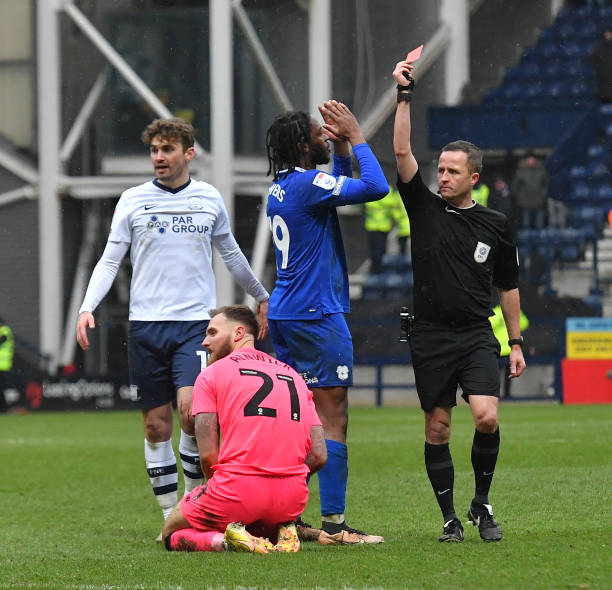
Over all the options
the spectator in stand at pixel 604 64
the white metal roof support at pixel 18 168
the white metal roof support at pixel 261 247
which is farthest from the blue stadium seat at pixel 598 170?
the white metal roof support at pixel 18 168

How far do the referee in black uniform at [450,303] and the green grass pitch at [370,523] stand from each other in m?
0.47

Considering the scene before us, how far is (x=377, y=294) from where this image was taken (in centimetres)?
2538

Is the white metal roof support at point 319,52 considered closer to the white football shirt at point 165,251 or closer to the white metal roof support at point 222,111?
the white metal roof support at point 222,111

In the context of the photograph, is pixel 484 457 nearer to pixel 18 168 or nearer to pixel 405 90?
pixel 405 90

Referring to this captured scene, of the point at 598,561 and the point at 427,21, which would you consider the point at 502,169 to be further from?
the point at 598,561

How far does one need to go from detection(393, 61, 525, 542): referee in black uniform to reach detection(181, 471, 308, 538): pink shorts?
0.78 meters

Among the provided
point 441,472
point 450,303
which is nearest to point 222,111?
point 450,303

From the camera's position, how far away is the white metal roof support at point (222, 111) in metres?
25.1

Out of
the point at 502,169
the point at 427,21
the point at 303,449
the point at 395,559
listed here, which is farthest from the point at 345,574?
the point at 427,21

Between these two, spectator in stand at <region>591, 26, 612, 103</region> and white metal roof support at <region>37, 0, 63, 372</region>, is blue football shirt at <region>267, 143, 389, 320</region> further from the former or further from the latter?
spectator in stand at <region>591, 26, 612, 103</region>

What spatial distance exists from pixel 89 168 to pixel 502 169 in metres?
7.73

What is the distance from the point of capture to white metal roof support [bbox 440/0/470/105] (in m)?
28.1

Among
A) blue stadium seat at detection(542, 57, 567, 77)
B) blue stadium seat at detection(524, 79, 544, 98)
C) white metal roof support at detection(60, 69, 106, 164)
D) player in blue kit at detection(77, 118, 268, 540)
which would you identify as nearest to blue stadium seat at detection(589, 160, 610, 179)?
blue stadium seat at detection(524, 79, 544, 98)

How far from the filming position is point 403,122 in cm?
657
